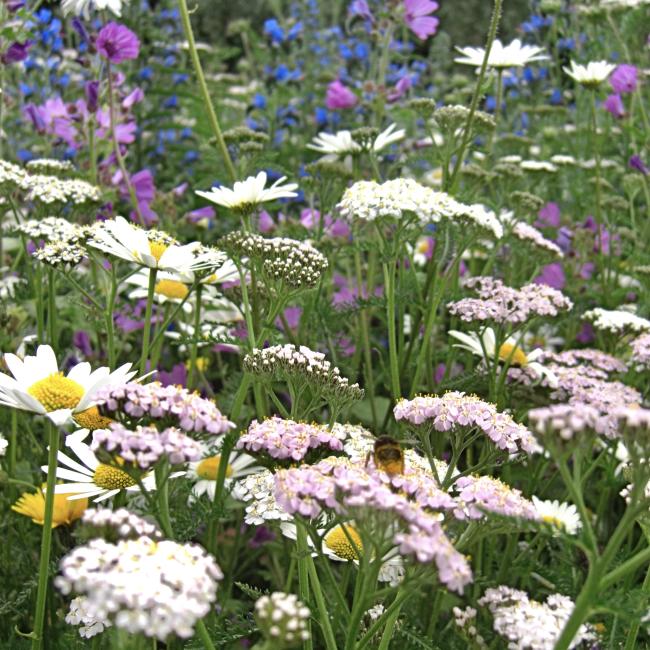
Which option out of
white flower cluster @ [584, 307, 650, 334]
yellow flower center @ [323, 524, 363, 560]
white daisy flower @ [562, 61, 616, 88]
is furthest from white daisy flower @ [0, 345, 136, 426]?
white daisy flower @ [562, 61, 616, 88]

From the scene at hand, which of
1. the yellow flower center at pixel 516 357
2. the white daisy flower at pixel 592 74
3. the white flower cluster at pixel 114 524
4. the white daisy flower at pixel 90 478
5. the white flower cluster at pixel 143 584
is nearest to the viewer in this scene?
the white flower cluster at pixel 143 584

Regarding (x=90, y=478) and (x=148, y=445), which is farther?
(x=90, y=478)

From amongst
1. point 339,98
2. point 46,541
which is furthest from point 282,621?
point 339,98

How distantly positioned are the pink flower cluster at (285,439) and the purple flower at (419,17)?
11.2ft

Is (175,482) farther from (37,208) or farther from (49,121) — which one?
(49,121)

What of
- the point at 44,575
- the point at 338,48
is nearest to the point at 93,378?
the point at 44,575

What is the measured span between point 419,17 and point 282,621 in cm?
410

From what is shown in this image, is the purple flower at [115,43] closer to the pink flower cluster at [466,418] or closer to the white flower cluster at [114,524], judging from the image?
the pink flower cluster at [466,418]

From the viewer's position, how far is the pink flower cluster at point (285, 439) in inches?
70.8

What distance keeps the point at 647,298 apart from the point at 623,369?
0.43 m

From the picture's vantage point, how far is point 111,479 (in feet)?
6.84

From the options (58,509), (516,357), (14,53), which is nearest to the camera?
(58,509)

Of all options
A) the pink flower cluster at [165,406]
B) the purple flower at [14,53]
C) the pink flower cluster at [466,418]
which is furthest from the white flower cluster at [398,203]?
the purple flower at [14,53]

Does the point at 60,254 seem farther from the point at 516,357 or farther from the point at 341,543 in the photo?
the point at 516,357
